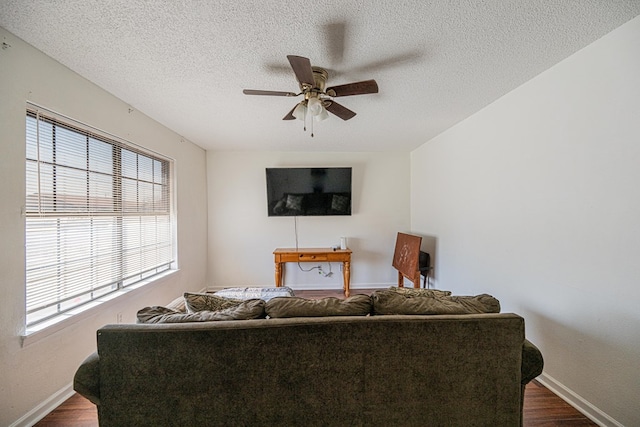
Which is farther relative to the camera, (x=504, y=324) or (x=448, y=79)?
(x=448, y=79)

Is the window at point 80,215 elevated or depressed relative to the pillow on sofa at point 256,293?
elevated

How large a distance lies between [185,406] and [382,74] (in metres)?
2.42

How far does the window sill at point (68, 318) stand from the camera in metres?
1.51

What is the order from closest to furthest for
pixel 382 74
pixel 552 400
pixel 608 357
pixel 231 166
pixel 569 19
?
pixel 569 19, pixel 608 357, pixel 552 400, pixel 382 74, pixel 231 166

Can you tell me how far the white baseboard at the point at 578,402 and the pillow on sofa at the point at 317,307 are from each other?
158 cm

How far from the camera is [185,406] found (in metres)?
1.19

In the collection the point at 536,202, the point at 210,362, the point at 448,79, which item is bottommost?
the point at 210,362

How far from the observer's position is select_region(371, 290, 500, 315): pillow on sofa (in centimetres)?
135

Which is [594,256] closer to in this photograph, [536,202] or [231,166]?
[536,202]

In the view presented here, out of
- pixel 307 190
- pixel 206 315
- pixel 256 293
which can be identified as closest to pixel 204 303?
pixel 206 315

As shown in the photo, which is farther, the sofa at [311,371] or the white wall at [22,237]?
the white wall at [22,237]

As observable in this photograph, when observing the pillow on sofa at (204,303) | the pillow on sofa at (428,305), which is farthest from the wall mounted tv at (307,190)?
the pillow on sofa at (428,305)

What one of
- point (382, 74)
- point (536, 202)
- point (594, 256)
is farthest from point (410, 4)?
point (594, 256)

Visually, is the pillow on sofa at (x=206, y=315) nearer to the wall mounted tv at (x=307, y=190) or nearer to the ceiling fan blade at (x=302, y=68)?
the ceiling fan blade at (x=302, y=68)
